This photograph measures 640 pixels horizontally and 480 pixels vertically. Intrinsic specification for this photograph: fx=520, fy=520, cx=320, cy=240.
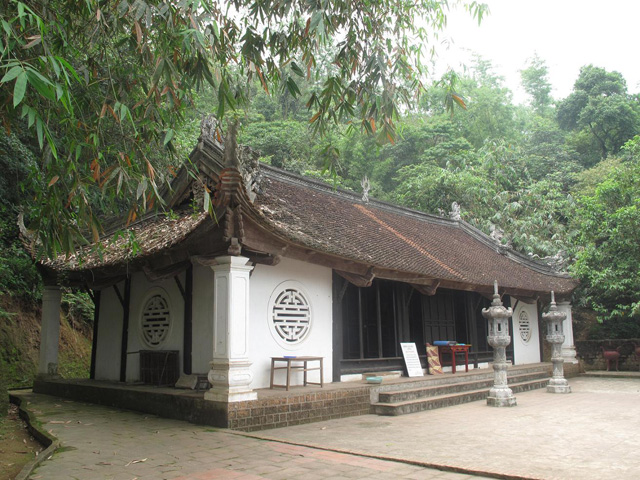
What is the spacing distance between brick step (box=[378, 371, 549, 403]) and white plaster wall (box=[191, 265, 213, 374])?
9.70ft

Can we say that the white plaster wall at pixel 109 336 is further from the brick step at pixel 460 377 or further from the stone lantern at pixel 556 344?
the stone lantern at pixel 556 344

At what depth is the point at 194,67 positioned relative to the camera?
12.9 feet

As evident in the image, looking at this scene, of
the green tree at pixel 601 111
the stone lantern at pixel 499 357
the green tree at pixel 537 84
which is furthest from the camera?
the green tree at pixel 537 84

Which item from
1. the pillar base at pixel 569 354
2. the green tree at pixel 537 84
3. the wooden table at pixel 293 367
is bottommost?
the pillar base at pixel 569 354

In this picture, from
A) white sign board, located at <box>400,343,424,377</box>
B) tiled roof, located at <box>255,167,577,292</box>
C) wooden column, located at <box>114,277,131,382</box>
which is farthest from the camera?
white sign board, located at <box>400,343,424,377</box>

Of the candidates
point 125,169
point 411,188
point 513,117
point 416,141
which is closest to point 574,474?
point 125,169

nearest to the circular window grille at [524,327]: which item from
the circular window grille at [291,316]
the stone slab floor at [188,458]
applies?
the circular window grille at [291,316]

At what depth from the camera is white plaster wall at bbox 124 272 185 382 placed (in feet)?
28.4

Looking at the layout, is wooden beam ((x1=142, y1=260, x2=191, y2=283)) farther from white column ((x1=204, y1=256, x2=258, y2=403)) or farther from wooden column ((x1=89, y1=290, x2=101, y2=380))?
wooden column ((x1=89, y1=290, x2=101, y2=380))

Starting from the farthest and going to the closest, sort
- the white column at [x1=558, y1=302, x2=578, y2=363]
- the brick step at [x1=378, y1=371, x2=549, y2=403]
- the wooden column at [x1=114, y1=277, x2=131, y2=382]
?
1. the white column at [x1=558, y1=302, x2=578, y2=363]
2. the wooden column at [x1=114, y1=277, x2=131, y2=382]
3. the brick step at [x1=378, y1=371, x2=549, y2=403]

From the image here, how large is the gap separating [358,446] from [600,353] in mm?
14632

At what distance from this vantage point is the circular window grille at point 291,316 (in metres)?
8.44

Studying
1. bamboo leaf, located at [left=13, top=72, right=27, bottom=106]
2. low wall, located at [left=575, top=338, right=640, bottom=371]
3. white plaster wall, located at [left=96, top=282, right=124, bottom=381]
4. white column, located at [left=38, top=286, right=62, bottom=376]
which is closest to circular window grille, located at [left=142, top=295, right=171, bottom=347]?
white plaster wall, located at [left=96, top=282, right=124, bottom=381]

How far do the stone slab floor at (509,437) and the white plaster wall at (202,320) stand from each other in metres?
1.92
